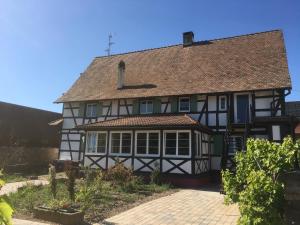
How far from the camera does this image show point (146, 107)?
2177cm

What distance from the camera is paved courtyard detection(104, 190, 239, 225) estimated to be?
846 centimetres

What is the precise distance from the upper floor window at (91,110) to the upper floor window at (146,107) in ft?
13.2

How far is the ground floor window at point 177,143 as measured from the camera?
17.2 m

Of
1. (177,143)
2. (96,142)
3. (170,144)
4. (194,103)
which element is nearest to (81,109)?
(96,142)

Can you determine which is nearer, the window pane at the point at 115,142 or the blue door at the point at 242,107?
the blue door at the point at 242,107

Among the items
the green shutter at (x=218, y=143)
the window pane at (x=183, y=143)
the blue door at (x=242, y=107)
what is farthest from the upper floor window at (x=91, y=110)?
the blue door at (x=242, y=107)

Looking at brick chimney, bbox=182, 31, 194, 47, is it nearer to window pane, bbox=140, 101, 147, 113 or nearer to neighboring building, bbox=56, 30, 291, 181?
neighboring building, bbox=56, 30, 291, 181

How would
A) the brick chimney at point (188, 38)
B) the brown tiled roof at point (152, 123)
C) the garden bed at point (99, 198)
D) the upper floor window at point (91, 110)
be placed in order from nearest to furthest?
1. the garden bed at point (99, 198)
2. the brown tiled roof at point (152, 123)
3. the upper floor window at point (91, 110)
4. the brick chimney at point (188, 38)

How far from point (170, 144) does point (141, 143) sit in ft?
6.32

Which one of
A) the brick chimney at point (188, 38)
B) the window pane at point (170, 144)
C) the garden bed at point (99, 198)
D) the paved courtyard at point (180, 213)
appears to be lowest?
the paved courtyard at point (180, 213)

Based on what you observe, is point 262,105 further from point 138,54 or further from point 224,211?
point 138,54

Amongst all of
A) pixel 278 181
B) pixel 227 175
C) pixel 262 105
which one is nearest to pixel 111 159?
pixel 262 105

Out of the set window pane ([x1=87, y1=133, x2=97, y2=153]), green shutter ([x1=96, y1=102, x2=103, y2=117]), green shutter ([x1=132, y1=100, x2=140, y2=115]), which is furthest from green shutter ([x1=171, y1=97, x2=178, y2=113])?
green shutter ([x1=96, y1=102, x2=103, y2=117])

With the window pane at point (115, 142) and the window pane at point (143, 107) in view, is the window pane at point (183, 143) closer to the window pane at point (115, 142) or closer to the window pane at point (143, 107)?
the window pane at point (115, 142)
